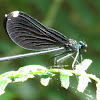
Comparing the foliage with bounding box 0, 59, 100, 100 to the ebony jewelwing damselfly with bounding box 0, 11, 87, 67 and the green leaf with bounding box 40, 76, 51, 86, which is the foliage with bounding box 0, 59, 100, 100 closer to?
the green leaf with bounding box 40, 76, 51, 86

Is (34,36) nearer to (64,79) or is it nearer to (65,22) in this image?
(64,79)

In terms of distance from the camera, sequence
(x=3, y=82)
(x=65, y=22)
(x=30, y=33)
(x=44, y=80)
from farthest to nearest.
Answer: (x=65, y=22) < (x=30, y=33) < (x=44, y=80) < (x=3, y=82)

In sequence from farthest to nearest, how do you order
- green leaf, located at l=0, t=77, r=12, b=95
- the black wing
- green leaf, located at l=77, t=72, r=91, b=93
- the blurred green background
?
the blurred green background
the black wing
green leaf, located at l=77, t=72, r=91, b=93
green leaf, located at l=0, t=77, r=12, b=95

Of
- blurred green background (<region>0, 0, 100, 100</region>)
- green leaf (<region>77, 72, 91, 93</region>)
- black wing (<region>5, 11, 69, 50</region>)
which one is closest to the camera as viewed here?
green leaf (<region>77, 72, 91, 93</region>)

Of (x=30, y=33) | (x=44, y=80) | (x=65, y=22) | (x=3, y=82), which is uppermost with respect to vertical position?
(x=65, y=22)

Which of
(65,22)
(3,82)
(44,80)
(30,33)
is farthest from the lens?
(65,22)

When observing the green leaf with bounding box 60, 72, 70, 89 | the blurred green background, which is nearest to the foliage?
the green leaf with bounding box 60, 72, 70, 89

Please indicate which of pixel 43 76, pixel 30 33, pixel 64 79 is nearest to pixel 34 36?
pixel 30 33

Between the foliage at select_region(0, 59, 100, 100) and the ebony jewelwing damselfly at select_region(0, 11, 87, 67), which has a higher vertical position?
the ebony jewelwing damselfly at select_region(0, 11, 87, 67)
